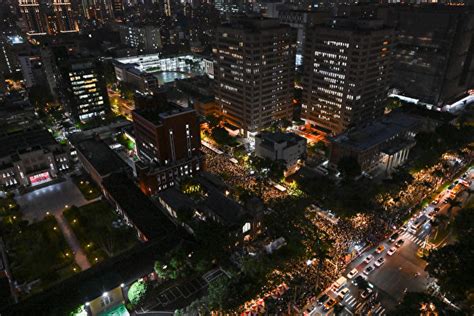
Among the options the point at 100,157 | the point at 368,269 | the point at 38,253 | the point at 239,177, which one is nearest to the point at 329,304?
the point at 368,269

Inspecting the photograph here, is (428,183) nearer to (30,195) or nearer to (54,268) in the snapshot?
(54,268)

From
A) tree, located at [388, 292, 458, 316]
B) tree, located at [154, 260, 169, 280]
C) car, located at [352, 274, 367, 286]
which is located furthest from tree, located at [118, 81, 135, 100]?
tree, located at [388, 292, 458, 316]

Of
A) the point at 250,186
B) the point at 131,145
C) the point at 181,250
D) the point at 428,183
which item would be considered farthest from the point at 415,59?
the point at 181,250

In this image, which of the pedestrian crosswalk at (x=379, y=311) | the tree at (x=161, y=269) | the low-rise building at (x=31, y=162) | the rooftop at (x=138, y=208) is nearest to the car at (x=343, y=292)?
the pedestrian crosswalk at (x=379, y=311)

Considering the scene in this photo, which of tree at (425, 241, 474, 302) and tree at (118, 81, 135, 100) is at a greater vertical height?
tree at (118, 81, 135, 100)

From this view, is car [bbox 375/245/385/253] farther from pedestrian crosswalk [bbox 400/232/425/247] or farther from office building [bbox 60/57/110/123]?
office building [bbox 60/57/110/123]

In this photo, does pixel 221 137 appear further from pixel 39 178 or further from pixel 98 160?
pixel 39 178
